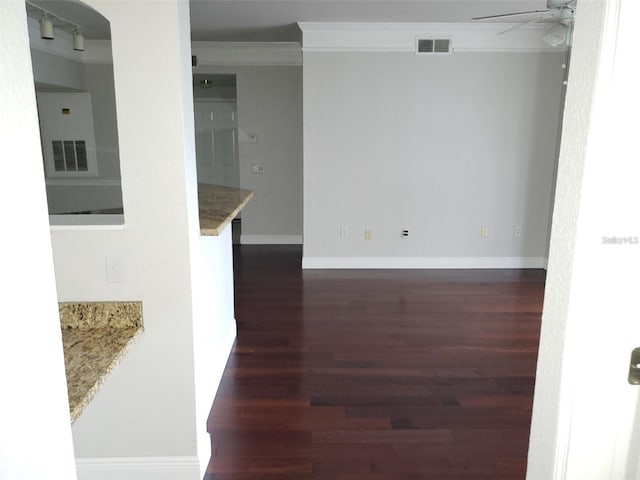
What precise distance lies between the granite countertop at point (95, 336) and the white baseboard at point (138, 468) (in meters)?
0.60

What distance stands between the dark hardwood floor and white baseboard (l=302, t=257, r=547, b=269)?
53 cm

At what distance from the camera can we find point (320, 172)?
5367 mm

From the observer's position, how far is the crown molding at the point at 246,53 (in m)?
6.09

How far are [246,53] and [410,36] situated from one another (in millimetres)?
2216

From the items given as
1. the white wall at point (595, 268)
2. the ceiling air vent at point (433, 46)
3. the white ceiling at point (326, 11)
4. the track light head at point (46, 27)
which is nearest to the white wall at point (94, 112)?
the track light head at point (46, 27)

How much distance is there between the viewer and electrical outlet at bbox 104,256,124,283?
1.98m

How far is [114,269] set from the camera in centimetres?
198

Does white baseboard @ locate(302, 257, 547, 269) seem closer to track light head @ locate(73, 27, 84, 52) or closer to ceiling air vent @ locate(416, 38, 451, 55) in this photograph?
ceiling air vent @ locate(416, 38, 451, 55)

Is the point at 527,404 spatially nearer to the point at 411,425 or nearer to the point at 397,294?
the point at 411,425

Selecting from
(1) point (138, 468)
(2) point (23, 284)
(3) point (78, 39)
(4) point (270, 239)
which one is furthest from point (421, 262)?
(2) point (23, 284)

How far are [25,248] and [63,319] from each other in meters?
1.37

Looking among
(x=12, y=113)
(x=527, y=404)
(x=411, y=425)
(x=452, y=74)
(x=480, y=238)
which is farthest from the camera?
(x=480, y=238)

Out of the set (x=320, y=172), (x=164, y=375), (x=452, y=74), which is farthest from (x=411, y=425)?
(x=452, y=74)

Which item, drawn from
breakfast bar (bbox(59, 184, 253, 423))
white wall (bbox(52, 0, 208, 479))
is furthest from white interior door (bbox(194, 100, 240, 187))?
white wall (bbox(52, 0, 208, 479))
